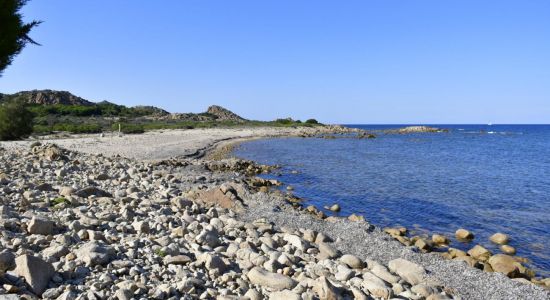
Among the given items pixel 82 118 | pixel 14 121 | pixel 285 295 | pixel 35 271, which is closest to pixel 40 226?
pixel 35 271

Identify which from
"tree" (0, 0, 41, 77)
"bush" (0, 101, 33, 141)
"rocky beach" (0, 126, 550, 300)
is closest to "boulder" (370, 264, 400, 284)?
"rocky beach" (0, 126, 550, 300)

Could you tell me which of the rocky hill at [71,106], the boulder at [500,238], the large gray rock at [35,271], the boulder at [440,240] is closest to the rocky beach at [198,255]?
the large gray rock at [35,271]

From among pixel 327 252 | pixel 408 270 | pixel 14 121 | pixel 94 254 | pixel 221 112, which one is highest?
pixel 221 112

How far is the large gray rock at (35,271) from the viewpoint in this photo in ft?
16.2

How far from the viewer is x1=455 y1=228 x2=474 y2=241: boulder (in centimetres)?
1184

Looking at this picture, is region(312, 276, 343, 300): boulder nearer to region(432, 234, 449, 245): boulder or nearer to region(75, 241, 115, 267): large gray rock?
region(75, 241, 115, 267): large gray rock

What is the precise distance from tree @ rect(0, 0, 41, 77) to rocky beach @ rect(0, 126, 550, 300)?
4.14 metres

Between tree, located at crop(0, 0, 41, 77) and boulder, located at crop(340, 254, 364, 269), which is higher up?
tree, located at crop(0, 0, 41, 77)

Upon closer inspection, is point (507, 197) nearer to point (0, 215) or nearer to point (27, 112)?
point (0, 215)

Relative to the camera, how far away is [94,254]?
5.89m

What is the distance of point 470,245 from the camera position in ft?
37.3

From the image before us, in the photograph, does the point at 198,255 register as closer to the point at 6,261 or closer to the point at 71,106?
the point at 6,261

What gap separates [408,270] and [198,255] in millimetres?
3776

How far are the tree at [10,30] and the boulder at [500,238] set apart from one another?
1638 centimetres
